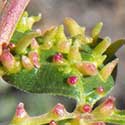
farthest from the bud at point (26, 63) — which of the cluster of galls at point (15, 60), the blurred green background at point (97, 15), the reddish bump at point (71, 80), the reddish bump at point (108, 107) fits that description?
the blurred green background at point (97, 15)

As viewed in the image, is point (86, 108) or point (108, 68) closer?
point (86, 108)

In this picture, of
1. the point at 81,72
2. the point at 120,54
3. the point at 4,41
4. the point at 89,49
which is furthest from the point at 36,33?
the point at 120,54

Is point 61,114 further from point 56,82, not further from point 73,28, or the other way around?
point 73,28

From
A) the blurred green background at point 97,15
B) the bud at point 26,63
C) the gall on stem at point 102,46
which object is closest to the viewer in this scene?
the bud at point 26,63

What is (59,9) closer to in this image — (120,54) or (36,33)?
(120,54)

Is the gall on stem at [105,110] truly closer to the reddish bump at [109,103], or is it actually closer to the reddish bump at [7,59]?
the reddish bump at [109,103]

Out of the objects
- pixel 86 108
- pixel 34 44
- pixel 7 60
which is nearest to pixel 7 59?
pixel 7 60

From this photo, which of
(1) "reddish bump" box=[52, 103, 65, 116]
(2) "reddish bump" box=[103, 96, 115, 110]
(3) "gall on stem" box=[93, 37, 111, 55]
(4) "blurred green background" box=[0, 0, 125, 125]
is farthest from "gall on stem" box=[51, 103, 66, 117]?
(4) "blurred green background" box=[0, 0, 125, 125]

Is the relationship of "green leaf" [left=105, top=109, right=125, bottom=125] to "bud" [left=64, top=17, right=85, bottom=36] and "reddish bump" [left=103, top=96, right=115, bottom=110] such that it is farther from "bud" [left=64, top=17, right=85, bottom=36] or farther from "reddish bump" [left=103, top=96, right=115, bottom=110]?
"bud" [left=64, top=17, right=85, bottom=36]
